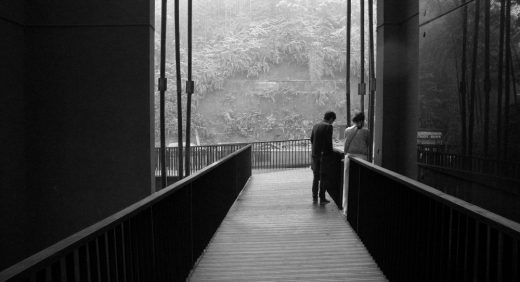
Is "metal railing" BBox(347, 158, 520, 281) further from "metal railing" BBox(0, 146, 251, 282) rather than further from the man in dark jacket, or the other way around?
the man in dark jacket

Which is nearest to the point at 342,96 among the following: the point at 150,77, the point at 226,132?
the point at 226,132

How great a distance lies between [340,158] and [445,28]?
7.28ft

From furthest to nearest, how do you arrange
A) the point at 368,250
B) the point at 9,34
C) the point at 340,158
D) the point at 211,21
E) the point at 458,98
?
the point at 211,21
the point at 9,34
the point at 340,158
the point at 458,98
the point at 368,250

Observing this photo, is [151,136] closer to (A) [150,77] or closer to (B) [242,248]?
(A) [150,77]

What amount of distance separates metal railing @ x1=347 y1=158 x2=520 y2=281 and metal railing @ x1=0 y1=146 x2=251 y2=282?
1.53 m

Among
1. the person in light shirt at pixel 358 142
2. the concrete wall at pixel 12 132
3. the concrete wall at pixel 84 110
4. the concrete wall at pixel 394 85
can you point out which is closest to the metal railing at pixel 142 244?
the person in light shirt at pixel 358 142

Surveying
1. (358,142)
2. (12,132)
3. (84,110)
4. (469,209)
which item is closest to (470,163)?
(358,142)

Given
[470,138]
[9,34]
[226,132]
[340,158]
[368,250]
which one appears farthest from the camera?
[226,132]

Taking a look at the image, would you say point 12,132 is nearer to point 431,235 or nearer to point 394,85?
point 394,85

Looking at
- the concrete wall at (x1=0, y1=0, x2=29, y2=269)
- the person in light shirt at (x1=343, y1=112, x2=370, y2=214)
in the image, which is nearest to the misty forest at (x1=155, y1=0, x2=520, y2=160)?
the person in light shirt at (x1=343, y1=112, x2=370, y2=214)

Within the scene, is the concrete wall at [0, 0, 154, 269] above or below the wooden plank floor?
above

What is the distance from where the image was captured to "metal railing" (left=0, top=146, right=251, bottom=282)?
169 cm

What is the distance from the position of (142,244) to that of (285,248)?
2361 millimetres

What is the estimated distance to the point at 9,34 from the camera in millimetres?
8039
